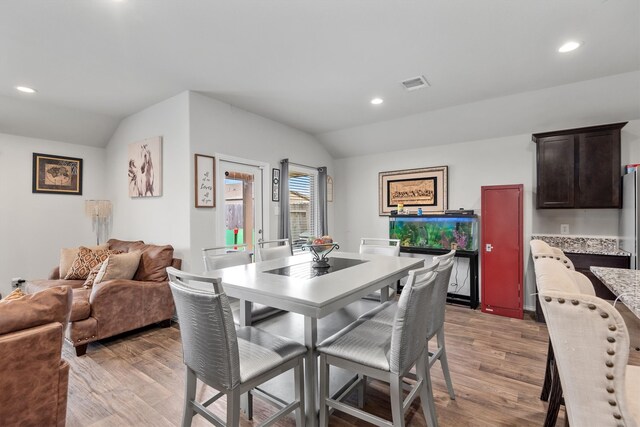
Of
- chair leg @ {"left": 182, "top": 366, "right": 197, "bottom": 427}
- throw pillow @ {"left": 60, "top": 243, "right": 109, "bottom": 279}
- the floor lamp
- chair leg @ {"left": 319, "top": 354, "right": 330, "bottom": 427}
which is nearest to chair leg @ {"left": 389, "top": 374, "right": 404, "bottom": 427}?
chair leg @ {"left": 319, "top": 354, "right": 330, "bottom": 427}

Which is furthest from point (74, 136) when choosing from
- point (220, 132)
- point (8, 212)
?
point (220, 132)

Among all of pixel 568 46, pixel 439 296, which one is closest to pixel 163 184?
pixel 439 296

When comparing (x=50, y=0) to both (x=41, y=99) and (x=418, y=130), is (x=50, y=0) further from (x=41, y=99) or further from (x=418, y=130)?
(x=418, y=130)

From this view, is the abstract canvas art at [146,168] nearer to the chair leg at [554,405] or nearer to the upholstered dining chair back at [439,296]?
the upholstered dining chair back at [439,296]

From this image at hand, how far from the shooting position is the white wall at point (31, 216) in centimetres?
375

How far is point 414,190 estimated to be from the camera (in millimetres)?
4855

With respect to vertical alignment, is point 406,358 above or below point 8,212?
below

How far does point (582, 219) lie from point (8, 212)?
7100 mm

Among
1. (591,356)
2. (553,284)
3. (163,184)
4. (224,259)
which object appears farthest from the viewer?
(163,184)

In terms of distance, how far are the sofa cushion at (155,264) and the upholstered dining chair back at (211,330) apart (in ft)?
7.08

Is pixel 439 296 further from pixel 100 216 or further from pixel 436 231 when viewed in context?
pixel 100 216

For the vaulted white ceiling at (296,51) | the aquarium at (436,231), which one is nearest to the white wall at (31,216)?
the vaulted white ceiling at (296,51)

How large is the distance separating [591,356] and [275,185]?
13.1 feet

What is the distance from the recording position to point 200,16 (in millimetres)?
2092
